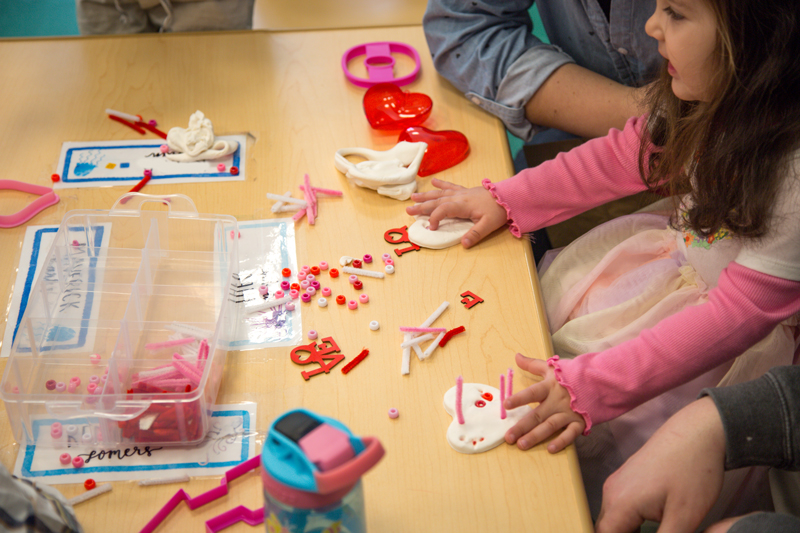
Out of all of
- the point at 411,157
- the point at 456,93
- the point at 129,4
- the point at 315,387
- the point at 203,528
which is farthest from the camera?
the point at 129,4

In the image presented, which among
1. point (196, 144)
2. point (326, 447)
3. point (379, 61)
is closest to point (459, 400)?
point (326, 447)

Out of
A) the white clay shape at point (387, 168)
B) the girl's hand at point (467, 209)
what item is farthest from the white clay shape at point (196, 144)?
the girl's hand at point (467, 209)

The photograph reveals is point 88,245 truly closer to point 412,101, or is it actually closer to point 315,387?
point 315,387

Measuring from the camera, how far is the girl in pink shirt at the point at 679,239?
69 cm

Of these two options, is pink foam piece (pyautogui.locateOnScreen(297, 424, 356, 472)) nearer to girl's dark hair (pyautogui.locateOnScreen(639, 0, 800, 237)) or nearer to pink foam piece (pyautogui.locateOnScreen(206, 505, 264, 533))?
pink foam piece (pyautogui.locateOnScreen(206, 505, 264, 533))

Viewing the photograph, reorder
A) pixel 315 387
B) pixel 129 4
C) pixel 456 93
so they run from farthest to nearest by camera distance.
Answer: pixel 129 4 → pixel 456 93 → pixel 315 387

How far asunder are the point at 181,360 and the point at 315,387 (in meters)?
0.14

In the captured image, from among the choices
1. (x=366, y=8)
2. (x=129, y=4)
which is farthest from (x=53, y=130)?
(x=366, y=8)

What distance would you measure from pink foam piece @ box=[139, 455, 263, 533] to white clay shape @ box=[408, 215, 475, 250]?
0.36 meters

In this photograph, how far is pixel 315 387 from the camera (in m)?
0.70

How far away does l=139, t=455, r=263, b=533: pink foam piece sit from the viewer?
0.59 m

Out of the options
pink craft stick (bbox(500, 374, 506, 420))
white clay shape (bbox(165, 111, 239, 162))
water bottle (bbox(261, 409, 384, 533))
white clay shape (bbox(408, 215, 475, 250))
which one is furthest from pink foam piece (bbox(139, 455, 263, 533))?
white clay shape (bbox(165, 111, 239, 162))

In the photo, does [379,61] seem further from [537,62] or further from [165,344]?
[165,344]

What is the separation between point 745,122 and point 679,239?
224 mm
